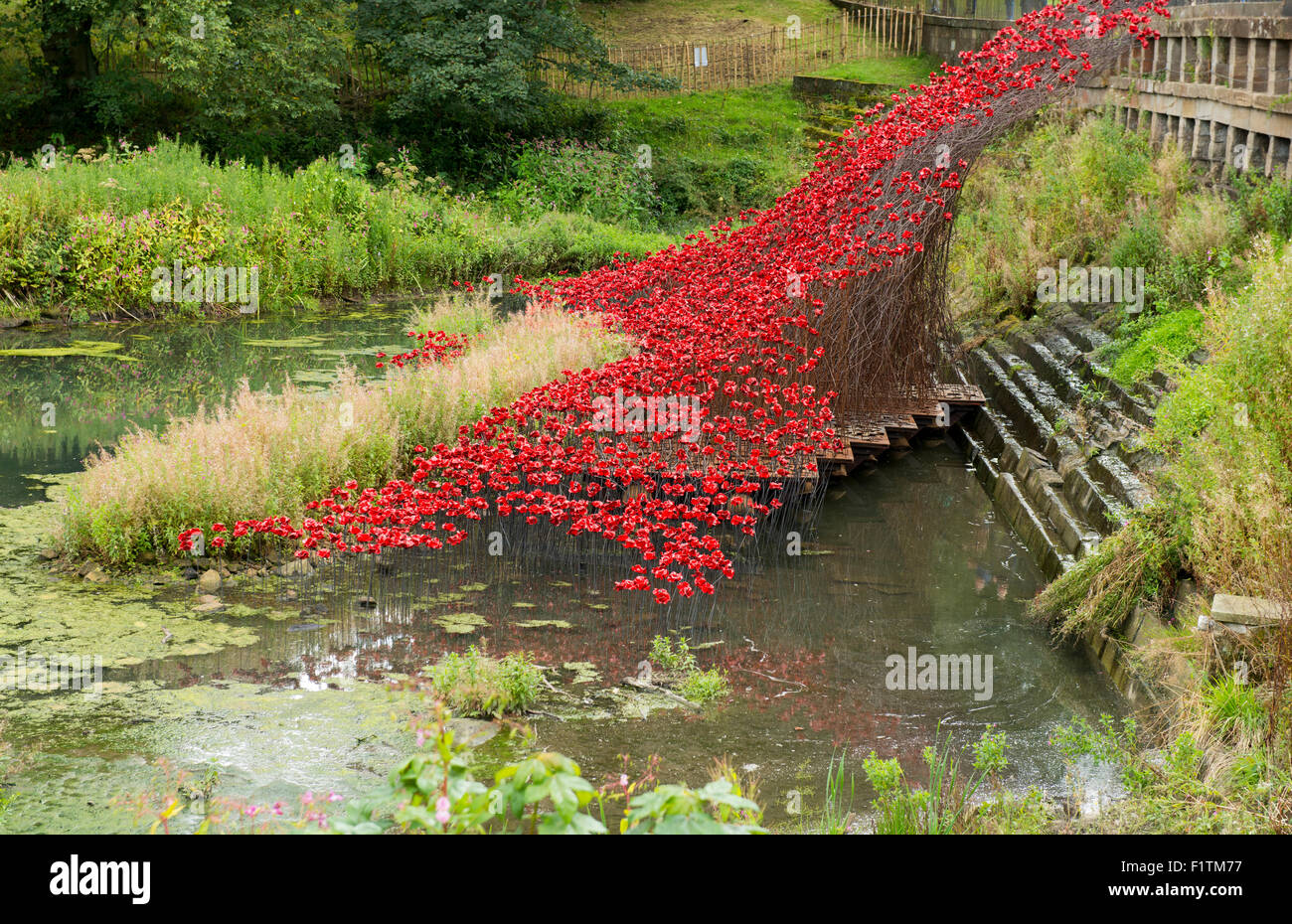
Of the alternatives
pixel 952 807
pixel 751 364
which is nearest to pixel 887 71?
pixel 751 364

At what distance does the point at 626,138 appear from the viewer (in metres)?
21.8

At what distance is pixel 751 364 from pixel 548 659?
253 centimetres

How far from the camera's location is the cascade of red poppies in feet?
19.6

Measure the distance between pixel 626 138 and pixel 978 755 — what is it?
62.9 feet

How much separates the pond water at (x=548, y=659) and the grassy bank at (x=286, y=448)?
0.40 meters

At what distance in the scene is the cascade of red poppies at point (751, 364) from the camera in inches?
235

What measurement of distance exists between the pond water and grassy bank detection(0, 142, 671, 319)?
18.3ft

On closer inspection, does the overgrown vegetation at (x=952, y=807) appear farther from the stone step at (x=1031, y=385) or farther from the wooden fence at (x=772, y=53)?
the wooden fence at (x=772, y=53)

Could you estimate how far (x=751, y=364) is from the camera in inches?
280

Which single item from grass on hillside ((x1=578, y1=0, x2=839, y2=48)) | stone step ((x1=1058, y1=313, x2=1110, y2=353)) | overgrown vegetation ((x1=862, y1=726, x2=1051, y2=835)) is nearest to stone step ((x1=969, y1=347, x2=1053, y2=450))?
stone step ((x1=1058, y1=313, x2=1110, y2=353))

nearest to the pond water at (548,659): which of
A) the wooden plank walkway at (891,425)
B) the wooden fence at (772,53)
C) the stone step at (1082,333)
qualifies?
the wooden plank walkway at (891,425)

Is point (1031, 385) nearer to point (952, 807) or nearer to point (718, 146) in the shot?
point (952, 807)

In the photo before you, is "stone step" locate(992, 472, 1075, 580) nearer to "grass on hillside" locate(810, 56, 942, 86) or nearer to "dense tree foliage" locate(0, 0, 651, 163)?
"dense tree foliage" locate(0, 0, 651, 163)
